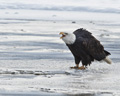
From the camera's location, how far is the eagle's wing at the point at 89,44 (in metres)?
8.75

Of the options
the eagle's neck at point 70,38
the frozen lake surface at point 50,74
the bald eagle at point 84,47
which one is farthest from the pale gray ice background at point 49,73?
the eagle's neck at point 70,38

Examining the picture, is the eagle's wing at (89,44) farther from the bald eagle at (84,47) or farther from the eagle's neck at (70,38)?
the eagle's neck at (70,38)

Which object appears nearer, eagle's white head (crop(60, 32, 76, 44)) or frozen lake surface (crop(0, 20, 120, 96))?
frozen lake surface (crop(0, 20, 120, 96))

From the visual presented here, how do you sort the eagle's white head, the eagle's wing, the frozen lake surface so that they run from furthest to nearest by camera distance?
the eagle's wing < the eagle's white head < the frozen lake surface

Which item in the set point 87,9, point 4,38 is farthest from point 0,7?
point 4,38

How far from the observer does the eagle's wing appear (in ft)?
28.7

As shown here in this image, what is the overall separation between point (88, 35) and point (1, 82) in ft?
8.04

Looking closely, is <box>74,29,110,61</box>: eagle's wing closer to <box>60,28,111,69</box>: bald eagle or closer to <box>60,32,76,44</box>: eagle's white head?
<box>60,28,111,69</box>: bald eagle

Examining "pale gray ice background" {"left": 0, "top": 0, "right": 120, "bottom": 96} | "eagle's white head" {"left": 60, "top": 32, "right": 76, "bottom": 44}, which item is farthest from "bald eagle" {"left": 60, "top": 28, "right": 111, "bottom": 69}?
"pale gray ice background" {"left": 0, "top": 0, "right": 120, "bottom": 96}

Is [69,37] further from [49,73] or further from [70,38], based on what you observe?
[49,73]

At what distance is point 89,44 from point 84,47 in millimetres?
118

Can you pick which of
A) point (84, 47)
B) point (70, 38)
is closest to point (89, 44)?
point (84, 47)

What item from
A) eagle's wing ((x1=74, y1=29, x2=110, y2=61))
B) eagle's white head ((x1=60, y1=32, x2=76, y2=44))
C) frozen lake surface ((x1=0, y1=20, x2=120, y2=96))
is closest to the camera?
frozen lake surface ((x1=0, y1=20, x2=120, y2=96))

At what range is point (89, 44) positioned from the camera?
8.87 m
